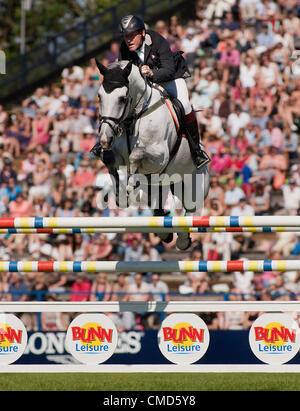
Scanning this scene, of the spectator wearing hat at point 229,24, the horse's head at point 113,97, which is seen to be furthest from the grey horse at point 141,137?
the spectator wearing hat at point 229,24

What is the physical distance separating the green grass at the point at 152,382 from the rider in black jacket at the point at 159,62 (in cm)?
237

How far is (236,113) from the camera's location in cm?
1470

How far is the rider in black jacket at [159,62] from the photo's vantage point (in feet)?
26.2

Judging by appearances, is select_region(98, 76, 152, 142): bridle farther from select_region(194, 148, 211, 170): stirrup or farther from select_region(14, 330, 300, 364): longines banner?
select_region(14, 330, 300, 364): longines banner

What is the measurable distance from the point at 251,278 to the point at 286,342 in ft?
16.5

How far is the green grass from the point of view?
7352 mm

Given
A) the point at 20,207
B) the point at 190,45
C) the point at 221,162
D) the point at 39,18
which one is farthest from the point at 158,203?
the point at 39,18

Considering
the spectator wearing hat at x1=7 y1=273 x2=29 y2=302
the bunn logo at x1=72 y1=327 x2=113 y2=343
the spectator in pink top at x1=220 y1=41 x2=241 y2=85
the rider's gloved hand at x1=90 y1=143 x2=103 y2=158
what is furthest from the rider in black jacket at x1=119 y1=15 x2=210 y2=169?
the spectator in pink top at x1=220 y1=41 x2=241 y2=85

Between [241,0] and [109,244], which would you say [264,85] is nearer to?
[241,0]

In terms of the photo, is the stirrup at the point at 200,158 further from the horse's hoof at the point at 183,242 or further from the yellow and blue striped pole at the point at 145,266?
the yellow and blue striped pole at the point at 145,266

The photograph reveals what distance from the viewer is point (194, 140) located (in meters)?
8.84

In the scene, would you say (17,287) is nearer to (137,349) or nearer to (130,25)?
(137,349)

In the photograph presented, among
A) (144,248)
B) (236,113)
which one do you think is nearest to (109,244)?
(144,248)

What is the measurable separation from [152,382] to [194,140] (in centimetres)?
269
